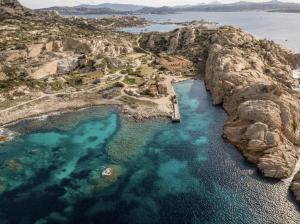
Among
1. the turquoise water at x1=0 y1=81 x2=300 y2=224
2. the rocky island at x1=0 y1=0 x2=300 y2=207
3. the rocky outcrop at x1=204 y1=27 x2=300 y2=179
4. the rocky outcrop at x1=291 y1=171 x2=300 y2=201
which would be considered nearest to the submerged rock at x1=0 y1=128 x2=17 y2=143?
the turquoise water at x1=0 y1=81 x2=300 y2=224

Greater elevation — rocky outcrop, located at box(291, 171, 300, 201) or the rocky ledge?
the rocky ledge

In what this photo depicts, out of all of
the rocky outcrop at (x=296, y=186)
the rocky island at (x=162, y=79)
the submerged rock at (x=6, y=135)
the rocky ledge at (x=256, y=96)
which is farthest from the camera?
the submerged rock at (x=6, y=135)

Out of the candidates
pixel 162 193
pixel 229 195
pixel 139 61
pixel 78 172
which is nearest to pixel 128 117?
pixel 78 172

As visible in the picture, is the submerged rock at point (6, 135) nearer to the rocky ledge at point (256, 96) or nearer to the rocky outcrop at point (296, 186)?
the rocky ledge at point (256, 96)

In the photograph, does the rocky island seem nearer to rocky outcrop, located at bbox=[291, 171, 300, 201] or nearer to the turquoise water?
rocky outcrop, located at bbox=[291, 171, 300, 201]

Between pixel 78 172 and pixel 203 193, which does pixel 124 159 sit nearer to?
pixel 78 172

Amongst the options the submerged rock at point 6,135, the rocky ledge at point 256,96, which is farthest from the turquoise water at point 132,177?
the rocky ledge at point 256,96
